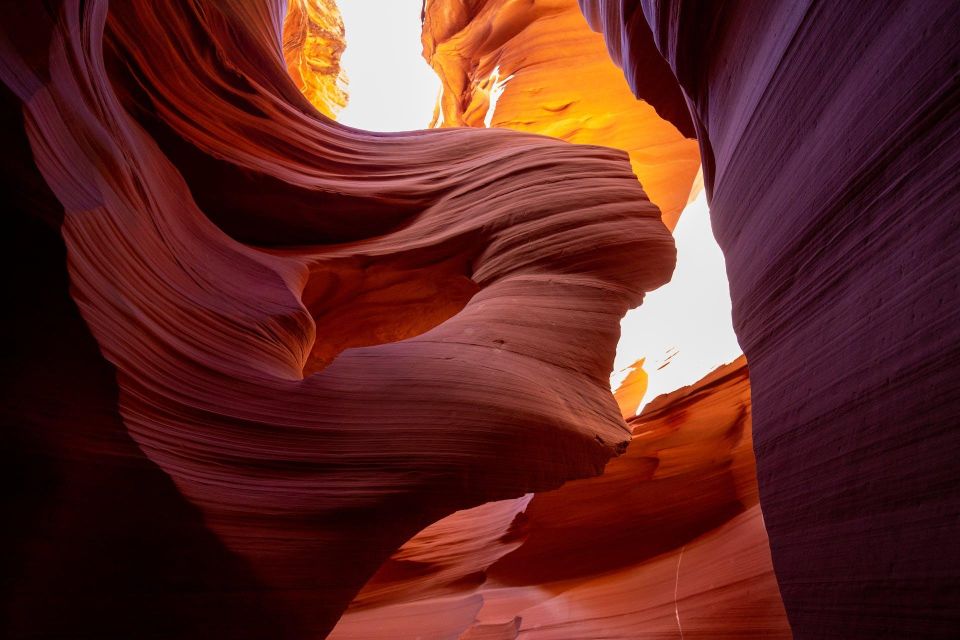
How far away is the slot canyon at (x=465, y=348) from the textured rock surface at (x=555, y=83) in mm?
3197

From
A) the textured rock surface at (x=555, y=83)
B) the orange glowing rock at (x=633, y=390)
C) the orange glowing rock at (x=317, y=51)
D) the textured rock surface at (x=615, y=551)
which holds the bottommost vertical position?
the textured rock surface at (x=615, y=551)

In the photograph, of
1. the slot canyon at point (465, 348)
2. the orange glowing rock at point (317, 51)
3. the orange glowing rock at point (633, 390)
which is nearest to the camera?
the slot canyon at point (465, 348)

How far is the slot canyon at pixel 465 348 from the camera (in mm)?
1051

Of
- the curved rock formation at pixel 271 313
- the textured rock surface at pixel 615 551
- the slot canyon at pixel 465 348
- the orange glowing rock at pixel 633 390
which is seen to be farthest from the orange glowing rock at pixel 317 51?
the textured rock surface at pixel 615 551

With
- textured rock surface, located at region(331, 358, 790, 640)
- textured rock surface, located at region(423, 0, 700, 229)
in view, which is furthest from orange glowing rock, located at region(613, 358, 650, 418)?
textured rock surface, located at region(423, 0, 700, 229)

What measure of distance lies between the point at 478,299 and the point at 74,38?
193 cm

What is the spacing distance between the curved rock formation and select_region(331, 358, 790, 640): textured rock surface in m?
1.22

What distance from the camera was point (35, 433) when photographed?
4.26ft

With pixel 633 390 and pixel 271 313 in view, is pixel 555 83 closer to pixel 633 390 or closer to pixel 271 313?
pixel 633 390

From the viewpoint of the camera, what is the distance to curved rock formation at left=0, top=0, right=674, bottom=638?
54.8 inches

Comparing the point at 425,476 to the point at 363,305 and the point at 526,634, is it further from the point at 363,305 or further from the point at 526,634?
the point at 363,305

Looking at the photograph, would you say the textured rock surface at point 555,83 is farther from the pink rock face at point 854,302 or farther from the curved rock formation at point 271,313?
the pink rock face at point 854,302

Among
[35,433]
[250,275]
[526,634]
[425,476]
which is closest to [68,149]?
[35,433]

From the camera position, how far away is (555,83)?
6.97m
